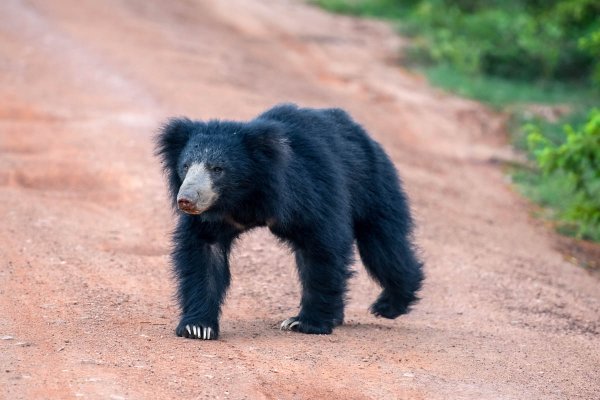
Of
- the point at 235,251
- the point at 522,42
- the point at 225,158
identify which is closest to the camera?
the point at 225,158

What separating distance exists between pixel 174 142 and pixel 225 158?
383 millimetres

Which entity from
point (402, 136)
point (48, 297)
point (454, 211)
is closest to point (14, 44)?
point (402, 136)

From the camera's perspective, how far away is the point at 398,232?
264 inches

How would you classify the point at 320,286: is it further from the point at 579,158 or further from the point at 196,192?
the point at 579,158

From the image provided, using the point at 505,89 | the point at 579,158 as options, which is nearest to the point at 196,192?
the point at 579,158

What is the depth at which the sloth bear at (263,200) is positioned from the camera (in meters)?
5.59

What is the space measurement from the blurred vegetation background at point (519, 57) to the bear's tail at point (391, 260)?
21.2 ft

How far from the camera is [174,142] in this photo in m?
5.78

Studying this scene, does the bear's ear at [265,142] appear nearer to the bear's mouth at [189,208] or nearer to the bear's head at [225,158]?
the bear's head at [225,158]

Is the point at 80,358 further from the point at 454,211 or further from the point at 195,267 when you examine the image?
the point at 454,211

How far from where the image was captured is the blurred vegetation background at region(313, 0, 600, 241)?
15.2 m

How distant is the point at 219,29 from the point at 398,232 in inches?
491

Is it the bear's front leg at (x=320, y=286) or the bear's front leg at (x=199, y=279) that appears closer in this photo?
the bear's front leg at (x=199, y=279)

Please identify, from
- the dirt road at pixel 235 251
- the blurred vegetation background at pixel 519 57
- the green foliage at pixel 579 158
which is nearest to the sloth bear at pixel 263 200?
the dirt road at pixel 235 251
